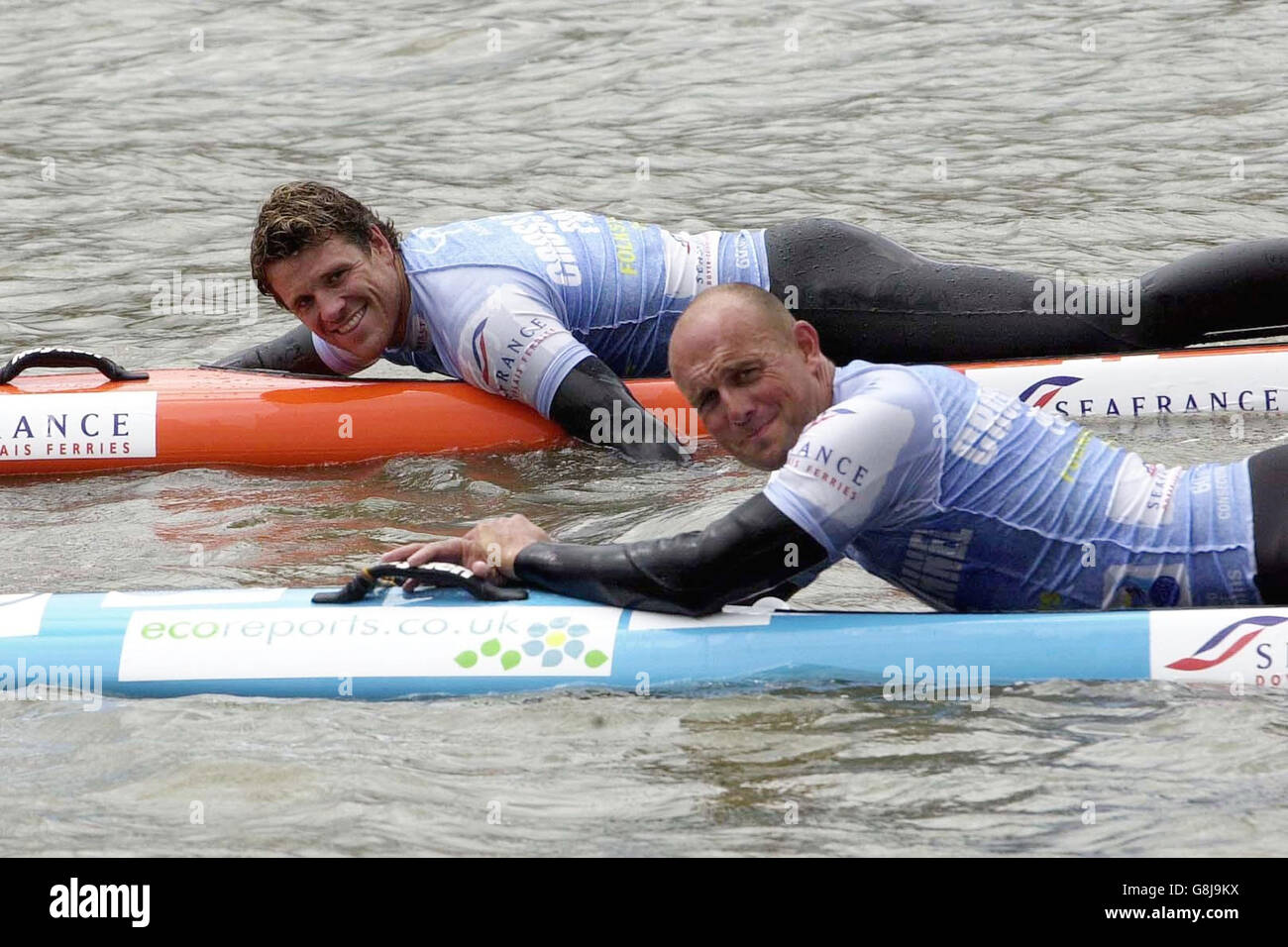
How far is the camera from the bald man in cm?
331

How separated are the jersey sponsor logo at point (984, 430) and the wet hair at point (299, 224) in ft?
7.22

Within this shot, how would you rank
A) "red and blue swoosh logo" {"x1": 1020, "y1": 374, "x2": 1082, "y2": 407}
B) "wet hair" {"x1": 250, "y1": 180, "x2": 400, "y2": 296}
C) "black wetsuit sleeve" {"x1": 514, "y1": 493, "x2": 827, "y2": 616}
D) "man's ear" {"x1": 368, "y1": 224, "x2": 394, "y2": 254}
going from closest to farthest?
"black wetsuit sleeve" {"x1": 514, "y1": 493, "x2": 827, "y2": 616}
"wet hair" {"x1": 250, "y1": 180, "x2": 400, "y2": 296}
"man's ear" {"x1": 368, "y1": 224, "x2": 394, "y2": 254}
"red and blue swoosh logo" {"x1": 1020, "y1": 374, "x2": 1082, "y2": 407}

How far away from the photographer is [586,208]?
9.11 meters

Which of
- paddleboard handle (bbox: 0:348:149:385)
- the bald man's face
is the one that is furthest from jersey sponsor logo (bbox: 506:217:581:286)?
the bald man's face

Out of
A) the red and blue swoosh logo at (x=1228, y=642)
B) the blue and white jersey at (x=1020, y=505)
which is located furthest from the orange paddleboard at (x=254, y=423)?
the red and blue swoosh logo at (x=1228, y=642)

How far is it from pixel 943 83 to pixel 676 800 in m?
8.38

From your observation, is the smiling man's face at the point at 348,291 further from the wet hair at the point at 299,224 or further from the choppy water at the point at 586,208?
the choppy water at the point at 586,208

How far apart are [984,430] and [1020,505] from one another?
0.52 feet

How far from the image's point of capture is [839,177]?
9.34m

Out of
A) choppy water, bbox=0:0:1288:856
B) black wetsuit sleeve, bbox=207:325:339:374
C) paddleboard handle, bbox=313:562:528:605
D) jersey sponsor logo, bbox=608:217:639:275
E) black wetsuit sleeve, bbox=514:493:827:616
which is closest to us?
choppy water, bbox=0:0:1288:856

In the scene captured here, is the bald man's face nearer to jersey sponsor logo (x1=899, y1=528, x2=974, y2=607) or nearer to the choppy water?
jersey sponsor logo (x1=899, y1=528, x2=974, y2=607)

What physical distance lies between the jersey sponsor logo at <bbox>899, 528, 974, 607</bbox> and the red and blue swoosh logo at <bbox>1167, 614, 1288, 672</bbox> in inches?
17.6

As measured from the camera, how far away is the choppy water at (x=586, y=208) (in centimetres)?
322
